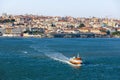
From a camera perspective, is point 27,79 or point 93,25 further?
point 93,25

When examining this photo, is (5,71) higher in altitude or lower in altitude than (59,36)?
higher

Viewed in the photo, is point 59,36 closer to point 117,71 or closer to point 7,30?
point 7,30

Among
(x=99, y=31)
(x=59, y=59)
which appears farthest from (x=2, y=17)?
(x=59, y=59)

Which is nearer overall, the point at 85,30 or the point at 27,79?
the point at 27,79

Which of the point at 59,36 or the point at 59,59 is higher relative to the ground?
the point at 59,59

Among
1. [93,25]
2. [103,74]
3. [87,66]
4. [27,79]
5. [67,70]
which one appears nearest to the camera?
[27,79]

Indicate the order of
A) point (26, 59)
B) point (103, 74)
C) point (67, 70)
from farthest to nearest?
point (26, 59) < point (67, 70) < point (103, 74)

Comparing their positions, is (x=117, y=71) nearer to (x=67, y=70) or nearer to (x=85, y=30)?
(x=67, y=70)

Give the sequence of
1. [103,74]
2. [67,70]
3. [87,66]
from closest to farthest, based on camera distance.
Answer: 1. [103,74]
2. [67,70]
3. [87,66]

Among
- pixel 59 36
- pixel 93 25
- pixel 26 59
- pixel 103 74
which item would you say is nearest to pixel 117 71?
pixel 103 74
